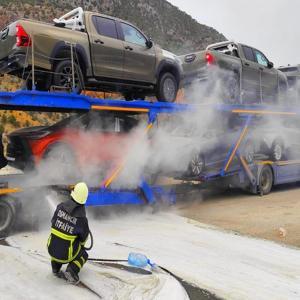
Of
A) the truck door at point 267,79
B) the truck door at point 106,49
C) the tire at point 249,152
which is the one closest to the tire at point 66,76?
the truck door at point 106,49

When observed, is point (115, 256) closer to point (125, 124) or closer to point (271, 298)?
point (271, 298)

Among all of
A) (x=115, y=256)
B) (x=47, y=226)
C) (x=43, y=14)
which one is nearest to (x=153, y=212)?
(x=47, y=226)

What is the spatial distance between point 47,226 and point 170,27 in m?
73.7

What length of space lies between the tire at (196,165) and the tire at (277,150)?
10.5 ft

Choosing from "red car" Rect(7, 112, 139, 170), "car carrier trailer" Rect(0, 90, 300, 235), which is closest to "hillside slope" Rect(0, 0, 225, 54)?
"car carrier trailer" Rect(0, 90, 300, 235)

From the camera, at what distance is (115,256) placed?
248 inches

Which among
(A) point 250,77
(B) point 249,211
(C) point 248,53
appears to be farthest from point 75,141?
(C) point 248,53

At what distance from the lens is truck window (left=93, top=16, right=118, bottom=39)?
884 cm

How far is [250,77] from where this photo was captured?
40.8 ft

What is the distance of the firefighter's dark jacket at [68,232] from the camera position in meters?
4.91

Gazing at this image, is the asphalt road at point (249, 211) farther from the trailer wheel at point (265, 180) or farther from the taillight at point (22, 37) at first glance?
the taillight at point (22, 37)

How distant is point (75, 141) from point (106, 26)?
2.47 m

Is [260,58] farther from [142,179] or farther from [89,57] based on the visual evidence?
[89,57]

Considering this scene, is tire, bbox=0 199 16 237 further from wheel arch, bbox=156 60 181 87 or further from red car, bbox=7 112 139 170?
wheel arch, bbox=156 60 181 87
